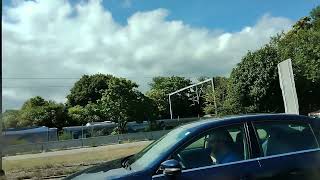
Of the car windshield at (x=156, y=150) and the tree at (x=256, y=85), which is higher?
the tree at (x=256, y=85)

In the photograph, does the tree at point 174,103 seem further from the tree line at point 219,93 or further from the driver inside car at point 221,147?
the driver inside car at point 221,147

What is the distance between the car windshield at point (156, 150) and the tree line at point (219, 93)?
12754mm

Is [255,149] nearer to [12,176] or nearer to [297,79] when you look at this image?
[12,176]

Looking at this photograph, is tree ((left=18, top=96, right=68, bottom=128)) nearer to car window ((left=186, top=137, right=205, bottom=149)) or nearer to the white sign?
the white sign

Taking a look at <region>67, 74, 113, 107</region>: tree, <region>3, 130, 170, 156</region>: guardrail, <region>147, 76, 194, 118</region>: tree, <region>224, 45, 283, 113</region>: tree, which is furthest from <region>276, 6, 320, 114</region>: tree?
<region>67, 74, 113, 107</region>: tree

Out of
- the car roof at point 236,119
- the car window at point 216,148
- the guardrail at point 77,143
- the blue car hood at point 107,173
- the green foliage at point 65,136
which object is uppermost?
the green foliage at point 65,136

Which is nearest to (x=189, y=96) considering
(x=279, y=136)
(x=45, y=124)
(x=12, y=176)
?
(x=45, y=124)

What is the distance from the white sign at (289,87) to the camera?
13555mm

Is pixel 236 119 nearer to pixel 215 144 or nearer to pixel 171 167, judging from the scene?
pixel 215 144

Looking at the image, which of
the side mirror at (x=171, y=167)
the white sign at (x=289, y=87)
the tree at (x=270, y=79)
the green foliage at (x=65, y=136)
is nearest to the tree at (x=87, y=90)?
the green foliage at (x=65, y=136)

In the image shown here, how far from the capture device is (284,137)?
21.4 feet

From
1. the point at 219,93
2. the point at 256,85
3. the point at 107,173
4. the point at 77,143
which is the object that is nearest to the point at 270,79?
the point at 256,85

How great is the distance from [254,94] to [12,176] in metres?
27.4

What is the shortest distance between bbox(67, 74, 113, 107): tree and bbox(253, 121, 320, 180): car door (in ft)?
297
